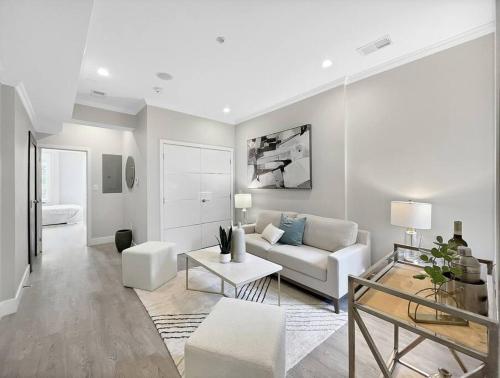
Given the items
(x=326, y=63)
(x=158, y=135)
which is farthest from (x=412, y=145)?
(x=158, y=135)

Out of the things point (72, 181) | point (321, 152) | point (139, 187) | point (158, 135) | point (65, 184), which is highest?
point (158, 135)

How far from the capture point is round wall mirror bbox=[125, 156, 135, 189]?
14.8 ft

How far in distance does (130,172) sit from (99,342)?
3.51 metres

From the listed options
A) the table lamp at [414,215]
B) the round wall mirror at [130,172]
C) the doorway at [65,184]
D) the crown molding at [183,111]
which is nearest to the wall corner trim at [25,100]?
the crown molding at [183,111]

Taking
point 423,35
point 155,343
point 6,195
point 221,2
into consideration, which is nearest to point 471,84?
point 423,35

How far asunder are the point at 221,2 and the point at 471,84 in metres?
2.45

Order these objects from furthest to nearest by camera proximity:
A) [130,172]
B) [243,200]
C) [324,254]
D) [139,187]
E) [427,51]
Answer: [130,172] → [243,200] → [139,187] → [324,254] → [427,51]

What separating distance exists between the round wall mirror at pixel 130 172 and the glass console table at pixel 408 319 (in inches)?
176

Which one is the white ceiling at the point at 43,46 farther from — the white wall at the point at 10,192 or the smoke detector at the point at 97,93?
the smoke detector at the point at 97,93

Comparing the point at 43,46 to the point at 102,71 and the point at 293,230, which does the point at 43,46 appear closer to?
the point at 102,71

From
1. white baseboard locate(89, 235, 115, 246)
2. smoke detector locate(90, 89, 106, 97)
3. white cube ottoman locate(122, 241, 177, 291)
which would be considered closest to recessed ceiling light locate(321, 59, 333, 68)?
white cube ottoman locate(122, 241, 177, 291)

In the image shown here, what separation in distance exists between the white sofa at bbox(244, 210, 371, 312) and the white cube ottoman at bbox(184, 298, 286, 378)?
105cm

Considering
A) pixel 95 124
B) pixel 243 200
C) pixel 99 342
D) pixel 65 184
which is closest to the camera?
pixel 99 342

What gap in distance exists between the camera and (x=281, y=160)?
3.88 meters
